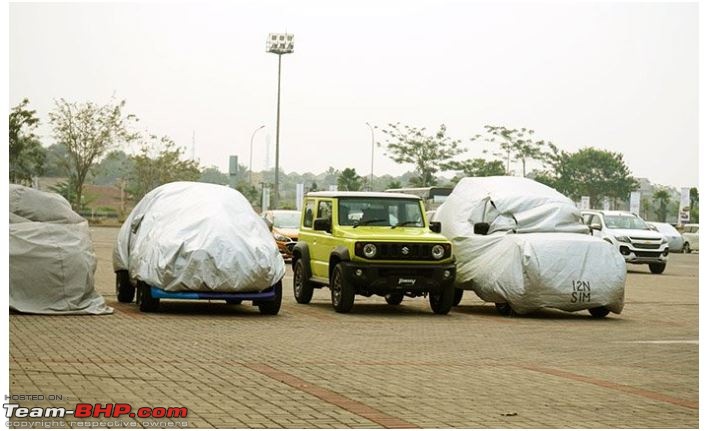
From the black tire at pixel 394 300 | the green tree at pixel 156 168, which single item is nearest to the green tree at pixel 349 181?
the green tree at pixel 156 168

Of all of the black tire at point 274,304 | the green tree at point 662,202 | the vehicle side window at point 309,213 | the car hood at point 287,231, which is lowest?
the black tire at point 274,304

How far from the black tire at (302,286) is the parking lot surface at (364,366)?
75 cm

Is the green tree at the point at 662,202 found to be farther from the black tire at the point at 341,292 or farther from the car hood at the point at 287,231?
the black tire at the point at 341,292

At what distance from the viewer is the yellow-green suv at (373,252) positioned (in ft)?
66.4

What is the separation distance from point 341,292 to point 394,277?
2.74 feet

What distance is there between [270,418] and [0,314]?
5.91 m

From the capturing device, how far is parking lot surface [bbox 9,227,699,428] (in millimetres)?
10250

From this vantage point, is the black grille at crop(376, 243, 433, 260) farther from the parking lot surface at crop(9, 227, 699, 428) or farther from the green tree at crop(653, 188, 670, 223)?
the green tree at crop(653, 188, 670, 223)

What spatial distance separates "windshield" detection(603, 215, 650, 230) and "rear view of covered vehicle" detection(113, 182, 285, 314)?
23064 mm

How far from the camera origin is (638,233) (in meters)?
40.1

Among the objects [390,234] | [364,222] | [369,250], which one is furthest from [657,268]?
[369,250]

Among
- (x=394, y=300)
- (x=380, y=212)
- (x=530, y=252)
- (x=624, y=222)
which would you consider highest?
(x=380, y=212)

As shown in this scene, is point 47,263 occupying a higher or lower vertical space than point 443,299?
higher

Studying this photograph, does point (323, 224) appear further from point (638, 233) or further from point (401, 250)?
point (638, 233)
